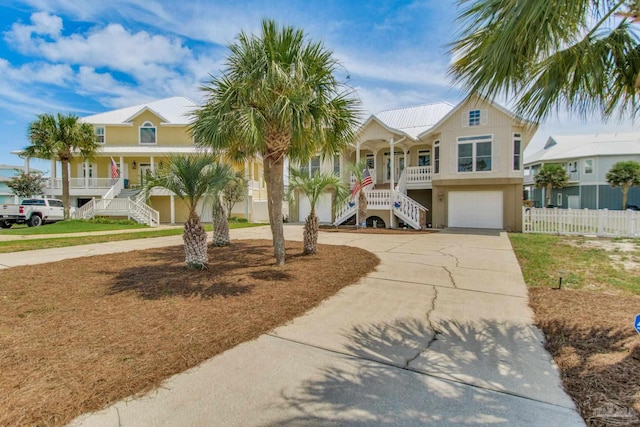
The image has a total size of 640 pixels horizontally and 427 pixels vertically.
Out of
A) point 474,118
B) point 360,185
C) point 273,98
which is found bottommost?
point 360,185

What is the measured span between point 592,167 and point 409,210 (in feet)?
95.3

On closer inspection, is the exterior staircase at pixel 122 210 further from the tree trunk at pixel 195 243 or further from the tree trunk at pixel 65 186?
the tree trunk at pixel 195 243

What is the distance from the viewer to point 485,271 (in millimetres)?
7664

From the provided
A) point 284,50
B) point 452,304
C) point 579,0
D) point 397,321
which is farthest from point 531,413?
point 284,50

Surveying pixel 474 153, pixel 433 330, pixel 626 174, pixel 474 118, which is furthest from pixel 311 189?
pixel 626 174

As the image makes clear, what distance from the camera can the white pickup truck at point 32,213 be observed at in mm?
20562

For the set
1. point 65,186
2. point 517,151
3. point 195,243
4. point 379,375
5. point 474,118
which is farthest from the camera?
point 65,186

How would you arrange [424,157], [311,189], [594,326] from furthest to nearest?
[424,157] → [311,189] → [594,326]

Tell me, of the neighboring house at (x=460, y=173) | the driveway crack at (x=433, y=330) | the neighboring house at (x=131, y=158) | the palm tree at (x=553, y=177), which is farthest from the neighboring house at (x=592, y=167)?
the driveway crack at (x=433, y=330)

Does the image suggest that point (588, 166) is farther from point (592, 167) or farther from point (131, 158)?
point (131, 158)

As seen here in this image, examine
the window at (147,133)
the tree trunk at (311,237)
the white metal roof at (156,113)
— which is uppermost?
the white metal roof at (156,113)

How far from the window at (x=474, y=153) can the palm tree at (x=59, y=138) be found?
23.5 m

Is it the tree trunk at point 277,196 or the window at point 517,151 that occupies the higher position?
the window at point 517,151

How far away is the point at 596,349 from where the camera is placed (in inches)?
139
